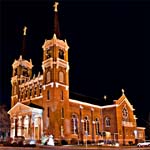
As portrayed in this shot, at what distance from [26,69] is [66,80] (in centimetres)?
1384

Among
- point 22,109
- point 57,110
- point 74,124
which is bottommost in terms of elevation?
point 74,124

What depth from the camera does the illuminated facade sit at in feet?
172

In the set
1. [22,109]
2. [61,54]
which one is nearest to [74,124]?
[22,109]


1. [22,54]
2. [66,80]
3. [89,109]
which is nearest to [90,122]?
[89,109]

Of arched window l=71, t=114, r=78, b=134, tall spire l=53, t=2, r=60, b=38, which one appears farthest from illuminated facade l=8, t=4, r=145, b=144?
tall spire l=53, t=2, r=60, b=38

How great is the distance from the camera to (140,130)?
73.4 meters

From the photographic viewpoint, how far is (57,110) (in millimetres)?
51906

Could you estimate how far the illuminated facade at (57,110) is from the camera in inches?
2067

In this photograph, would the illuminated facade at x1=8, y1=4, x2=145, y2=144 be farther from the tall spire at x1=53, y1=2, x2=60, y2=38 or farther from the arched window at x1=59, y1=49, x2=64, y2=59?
the tall spire at x1=53, y1=2, x2=60, y2=38

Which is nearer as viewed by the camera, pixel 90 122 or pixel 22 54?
pixel 90 122

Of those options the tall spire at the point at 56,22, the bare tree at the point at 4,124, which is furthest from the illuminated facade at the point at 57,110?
the bare tree at the point at 4,124

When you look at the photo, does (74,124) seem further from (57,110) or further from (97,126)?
(97,126)

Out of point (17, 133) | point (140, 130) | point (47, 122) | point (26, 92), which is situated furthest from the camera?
point (140, 130)

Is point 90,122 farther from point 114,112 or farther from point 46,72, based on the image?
point 46,72
